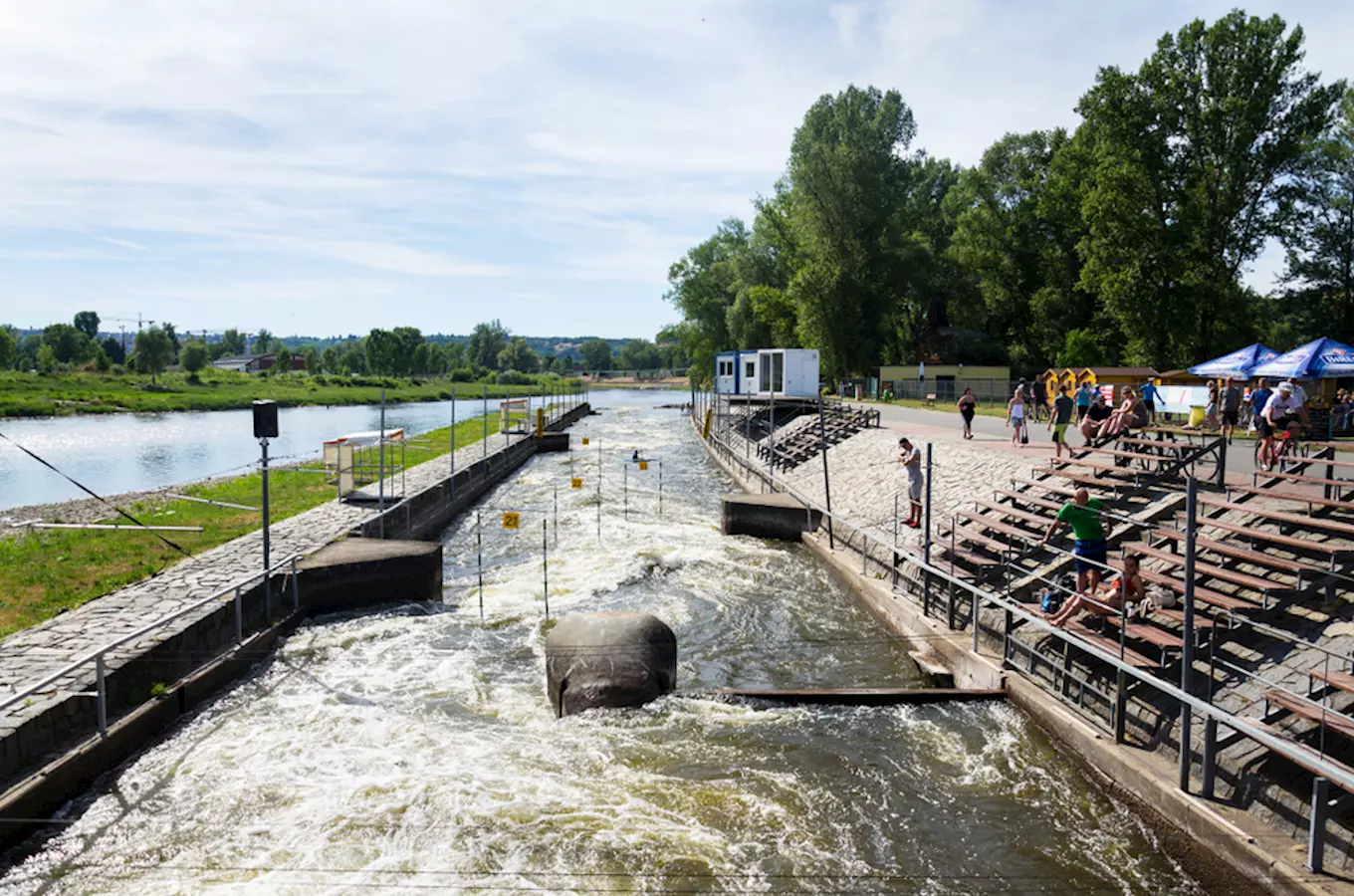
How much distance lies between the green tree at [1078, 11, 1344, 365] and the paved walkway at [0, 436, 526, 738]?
39051 millimetres

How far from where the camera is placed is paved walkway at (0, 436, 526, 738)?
10281 mm

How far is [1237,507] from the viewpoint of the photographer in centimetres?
1295

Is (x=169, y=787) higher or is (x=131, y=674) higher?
(x=131, y=674)

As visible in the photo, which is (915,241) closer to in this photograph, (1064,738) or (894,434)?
(894,434)

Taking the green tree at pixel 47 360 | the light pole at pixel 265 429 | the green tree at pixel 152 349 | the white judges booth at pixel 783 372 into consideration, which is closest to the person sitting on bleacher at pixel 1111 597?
the light pole at pixel 265 429

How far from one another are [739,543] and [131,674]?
582 inches

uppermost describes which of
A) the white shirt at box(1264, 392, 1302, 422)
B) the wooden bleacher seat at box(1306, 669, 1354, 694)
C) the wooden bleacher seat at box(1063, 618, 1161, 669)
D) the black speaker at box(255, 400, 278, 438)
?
the white shirt at box(1264, 392, 1302, 422)

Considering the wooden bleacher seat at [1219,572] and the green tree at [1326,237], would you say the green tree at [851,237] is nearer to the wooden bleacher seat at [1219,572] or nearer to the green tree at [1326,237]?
the green tree at [1326,237]

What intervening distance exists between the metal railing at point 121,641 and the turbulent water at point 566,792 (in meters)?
0.68

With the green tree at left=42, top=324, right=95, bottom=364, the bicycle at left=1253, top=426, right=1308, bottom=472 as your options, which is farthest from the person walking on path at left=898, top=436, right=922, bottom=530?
the green tree at left=42, top=324, right=95, bottom=364

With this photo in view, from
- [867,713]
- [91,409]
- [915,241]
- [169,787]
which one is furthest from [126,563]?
[91,409]

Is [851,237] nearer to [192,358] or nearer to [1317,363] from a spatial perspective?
[1317,363]

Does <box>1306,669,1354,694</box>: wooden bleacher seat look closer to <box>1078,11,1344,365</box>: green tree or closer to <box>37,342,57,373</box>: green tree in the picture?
<box>1078,11,1344,365</box>: green tree

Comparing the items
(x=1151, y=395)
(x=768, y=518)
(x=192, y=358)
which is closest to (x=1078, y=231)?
(x=1151, y=395)
